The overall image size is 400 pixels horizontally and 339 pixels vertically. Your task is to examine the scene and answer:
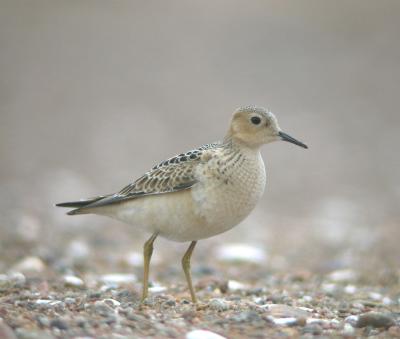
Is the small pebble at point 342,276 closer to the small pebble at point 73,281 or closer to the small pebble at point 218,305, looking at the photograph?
the small pebble at point 218,305

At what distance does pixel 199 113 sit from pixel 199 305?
1463 cm

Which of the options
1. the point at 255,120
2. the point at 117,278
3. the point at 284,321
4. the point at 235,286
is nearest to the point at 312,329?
the point at 284,321

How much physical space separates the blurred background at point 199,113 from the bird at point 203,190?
254 cm

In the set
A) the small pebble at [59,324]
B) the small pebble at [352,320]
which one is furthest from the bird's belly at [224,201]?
the small pebble at [59,324]

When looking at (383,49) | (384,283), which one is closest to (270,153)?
(384,283)

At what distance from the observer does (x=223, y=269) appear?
400 inches

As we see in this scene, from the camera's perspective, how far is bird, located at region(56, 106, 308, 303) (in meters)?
6.64

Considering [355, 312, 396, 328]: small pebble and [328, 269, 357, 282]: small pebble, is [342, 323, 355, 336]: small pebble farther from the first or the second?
[328, 269, 357, 282]: small pebble

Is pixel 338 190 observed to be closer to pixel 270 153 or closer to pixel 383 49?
pixel 270 153

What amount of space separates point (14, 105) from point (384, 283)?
14.1 m

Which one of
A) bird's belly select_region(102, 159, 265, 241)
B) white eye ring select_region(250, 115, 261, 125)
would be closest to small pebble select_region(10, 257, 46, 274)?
bird's belly select_region(102, 159, 265, 241)

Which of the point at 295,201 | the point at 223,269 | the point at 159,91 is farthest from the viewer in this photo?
the point at 159,91

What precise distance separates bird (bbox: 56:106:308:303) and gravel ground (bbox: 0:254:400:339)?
22.9 inches

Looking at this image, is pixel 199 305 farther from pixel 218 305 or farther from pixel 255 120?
pixel 255 120
